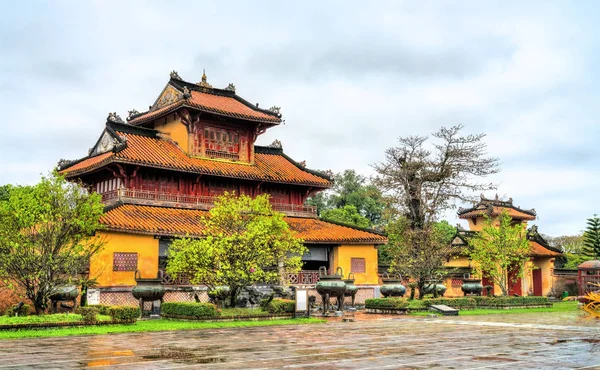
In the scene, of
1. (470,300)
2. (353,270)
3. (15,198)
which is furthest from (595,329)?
(15,198)

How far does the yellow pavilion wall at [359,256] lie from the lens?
34156 millimetres

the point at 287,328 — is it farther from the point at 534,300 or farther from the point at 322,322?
the point at 534,300

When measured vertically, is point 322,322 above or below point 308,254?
below

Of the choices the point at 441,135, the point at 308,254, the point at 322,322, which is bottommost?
the point at 322,322

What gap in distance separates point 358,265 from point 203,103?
1294cm

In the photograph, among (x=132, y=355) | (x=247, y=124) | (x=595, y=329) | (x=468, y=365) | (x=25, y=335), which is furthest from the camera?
(x=247, y=124)

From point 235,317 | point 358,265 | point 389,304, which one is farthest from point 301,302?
point 358,265

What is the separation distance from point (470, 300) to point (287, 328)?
1470 centimetres

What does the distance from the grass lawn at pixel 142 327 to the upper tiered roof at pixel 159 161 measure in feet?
35.7

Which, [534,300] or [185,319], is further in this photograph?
[534,300]

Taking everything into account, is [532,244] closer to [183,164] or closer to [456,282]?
[456,282]

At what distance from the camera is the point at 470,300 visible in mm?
31594

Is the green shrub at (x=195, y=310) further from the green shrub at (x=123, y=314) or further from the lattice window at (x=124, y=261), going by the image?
the lattice window at (x=124, y=261)

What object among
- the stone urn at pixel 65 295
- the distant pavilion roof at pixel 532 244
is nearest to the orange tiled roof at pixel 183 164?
the stone urn at pixel 65 295
